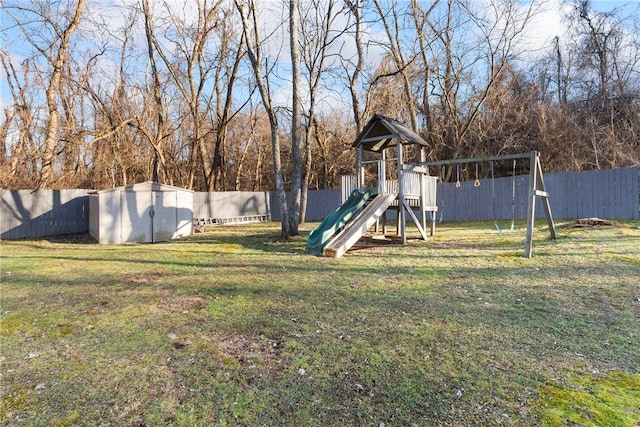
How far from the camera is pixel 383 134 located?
419 inches

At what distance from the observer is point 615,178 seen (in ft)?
43.7

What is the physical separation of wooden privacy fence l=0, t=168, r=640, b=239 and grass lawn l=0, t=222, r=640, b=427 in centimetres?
802

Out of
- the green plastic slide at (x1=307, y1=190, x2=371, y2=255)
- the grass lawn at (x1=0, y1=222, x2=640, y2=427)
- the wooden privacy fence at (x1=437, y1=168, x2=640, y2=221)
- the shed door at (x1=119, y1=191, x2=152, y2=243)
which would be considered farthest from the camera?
the wooden privacy fence at (x1=437, y1=168, x2=640, y2=221)

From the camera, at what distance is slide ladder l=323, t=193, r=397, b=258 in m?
7.73

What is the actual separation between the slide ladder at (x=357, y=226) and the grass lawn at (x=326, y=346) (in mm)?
1413

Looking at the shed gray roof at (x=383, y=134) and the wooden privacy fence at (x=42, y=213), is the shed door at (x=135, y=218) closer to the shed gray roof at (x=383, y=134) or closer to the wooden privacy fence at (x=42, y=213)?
the wooden privacy fence at (x=42, y=213)

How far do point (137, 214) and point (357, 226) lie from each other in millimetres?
7375

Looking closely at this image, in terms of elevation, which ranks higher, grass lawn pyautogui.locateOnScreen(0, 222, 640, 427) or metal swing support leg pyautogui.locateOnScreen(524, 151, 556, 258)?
metal swing support leg pyautogui.locateOnScreen(524, 151, 556, 258)

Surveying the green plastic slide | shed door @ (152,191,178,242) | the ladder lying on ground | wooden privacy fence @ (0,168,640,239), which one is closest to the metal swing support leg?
the green plastic slide

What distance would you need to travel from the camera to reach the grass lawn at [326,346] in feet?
7.27

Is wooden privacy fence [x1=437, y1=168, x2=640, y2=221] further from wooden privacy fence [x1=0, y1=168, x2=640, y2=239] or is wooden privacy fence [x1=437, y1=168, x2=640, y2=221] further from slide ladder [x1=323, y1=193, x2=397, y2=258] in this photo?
slide ladder [x1=323, y1=193, x2=397, y2=258]

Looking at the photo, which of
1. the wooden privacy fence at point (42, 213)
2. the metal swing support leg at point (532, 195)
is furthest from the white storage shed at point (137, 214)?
the metal swing support leg at point (532, 195)

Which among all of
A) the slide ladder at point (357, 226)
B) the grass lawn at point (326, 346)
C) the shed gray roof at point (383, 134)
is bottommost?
the grass lawn at point (326, 346)

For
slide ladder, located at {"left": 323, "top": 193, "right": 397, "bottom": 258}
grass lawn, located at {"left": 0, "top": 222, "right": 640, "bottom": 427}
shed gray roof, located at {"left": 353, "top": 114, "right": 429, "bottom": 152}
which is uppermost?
shed gray roof, located at {"left": 353, "top": 114, "right": 429, "bottom": 152}
